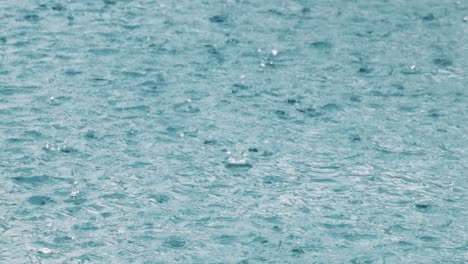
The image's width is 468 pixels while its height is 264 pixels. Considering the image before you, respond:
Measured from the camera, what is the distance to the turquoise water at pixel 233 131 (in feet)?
9.79

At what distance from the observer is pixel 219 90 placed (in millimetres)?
4016

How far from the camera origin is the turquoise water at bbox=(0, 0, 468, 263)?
298 centimetres

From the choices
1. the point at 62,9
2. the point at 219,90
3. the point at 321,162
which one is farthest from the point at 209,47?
the point at 321,162

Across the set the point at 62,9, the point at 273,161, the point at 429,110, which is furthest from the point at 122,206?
the point at 62,9

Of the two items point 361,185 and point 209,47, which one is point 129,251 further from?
point 209,47

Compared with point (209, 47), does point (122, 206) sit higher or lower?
lower

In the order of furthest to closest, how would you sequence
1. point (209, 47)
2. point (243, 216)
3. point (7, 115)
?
point (209, 47) < point (7, 115) < point (243, 216)

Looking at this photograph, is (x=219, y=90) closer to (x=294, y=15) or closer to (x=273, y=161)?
(x=273, y=161)

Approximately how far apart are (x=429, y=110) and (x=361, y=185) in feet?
2.40

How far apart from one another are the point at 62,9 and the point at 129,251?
88.5 inches

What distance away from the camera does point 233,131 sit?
3684 mm

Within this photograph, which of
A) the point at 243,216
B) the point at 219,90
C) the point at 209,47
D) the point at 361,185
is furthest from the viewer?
the point at 209,47

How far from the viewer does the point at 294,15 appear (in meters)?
4.90

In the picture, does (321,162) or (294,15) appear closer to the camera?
(321,162)
